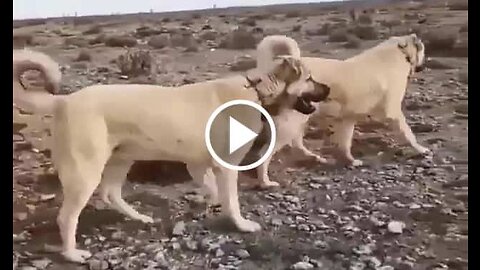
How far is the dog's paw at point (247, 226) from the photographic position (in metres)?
0.85

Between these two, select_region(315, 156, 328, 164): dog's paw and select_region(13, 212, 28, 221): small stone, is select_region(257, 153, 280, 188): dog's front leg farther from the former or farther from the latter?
select_region(13, 212, 28, 221): small stone

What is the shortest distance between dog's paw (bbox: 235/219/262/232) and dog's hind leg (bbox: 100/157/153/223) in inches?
4.5

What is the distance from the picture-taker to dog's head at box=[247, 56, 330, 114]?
85 cm

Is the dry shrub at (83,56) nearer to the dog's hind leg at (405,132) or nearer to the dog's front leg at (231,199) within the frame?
the dog's front leg at (231,199)

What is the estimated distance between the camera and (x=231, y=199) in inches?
33.4

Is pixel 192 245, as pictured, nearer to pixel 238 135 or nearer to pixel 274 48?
pixel 238 135

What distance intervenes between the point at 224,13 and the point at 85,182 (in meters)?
0.27

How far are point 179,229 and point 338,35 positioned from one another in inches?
12.2

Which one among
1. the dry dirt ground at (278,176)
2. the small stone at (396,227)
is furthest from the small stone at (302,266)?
the small stone at (396,227)

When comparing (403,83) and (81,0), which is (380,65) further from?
(81,0)

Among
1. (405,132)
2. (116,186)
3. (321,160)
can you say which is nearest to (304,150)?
(321,160)

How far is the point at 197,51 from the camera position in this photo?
2.83ft
